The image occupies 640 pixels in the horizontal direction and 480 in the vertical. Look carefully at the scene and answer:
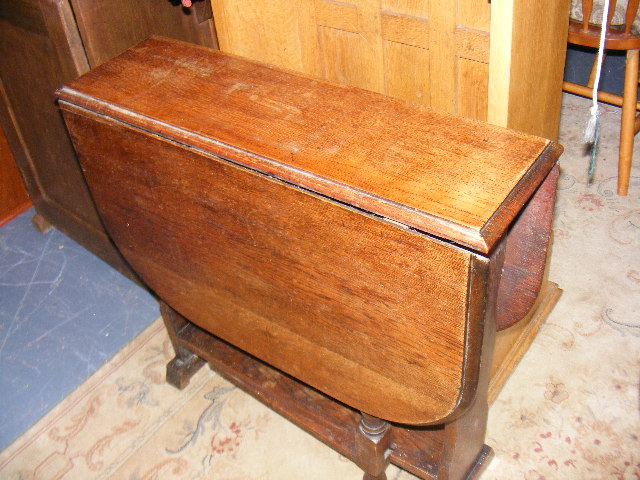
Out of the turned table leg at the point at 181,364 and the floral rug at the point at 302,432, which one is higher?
the turned table leg at the point at 181,364

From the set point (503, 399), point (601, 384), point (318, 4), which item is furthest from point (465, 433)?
point (318, 4)

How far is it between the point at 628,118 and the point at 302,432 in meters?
1.46

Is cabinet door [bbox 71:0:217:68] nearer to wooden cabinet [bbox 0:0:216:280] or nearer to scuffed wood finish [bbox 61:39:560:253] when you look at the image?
wooden cabinet [bbox 0:0:216:280]

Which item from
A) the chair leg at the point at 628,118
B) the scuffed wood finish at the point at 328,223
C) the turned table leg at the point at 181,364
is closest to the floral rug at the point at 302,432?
the turned table leg at the point at 181,364

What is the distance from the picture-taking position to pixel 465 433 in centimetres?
140

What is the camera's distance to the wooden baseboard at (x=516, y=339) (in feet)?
5.61

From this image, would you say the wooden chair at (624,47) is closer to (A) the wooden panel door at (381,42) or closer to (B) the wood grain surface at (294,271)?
(A) the wooden panel door at (381,42)

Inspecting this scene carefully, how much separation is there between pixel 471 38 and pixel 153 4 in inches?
33.7

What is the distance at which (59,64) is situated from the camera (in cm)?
174

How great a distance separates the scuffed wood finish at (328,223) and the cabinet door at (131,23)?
0.21m

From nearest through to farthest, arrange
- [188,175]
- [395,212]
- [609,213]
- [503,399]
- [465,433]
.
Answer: [395,212]
[188,175]
[465,433]
[503,399]
[609,213]

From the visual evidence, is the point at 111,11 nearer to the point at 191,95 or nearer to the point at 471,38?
the point at 191,95

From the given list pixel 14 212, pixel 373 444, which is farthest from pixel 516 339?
pixel 14 212

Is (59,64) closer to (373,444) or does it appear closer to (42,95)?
(42,95)
